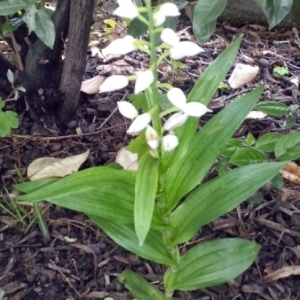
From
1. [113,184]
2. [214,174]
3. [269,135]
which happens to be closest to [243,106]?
[269,135]

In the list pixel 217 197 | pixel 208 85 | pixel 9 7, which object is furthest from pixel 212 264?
pixel 9 7

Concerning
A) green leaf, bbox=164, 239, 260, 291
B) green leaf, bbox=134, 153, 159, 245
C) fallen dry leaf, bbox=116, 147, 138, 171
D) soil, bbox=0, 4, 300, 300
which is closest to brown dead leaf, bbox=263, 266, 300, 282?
soil, bbox=0, 4, 300, 300

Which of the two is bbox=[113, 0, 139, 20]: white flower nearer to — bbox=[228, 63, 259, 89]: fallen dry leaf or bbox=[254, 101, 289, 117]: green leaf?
bbox=[254, 101, 289, 117]: green leaf

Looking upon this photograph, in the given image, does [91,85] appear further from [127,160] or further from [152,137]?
[152,137]

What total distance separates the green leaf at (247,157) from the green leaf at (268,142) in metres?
0.04

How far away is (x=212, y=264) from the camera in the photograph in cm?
123

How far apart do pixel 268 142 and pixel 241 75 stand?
0.64m

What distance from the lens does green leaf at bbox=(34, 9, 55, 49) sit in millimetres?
1301

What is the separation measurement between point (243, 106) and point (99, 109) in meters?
0.72

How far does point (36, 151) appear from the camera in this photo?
165 centimetres

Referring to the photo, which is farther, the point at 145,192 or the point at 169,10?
the point at 145,192

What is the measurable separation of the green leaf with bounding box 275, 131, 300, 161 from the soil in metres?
0.24

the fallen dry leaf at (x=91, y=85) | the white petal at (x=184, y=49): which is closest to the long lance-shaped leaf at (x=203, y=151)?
the white petal at (x=184, y=49)

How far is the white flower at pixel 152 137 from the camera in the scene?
935mm
